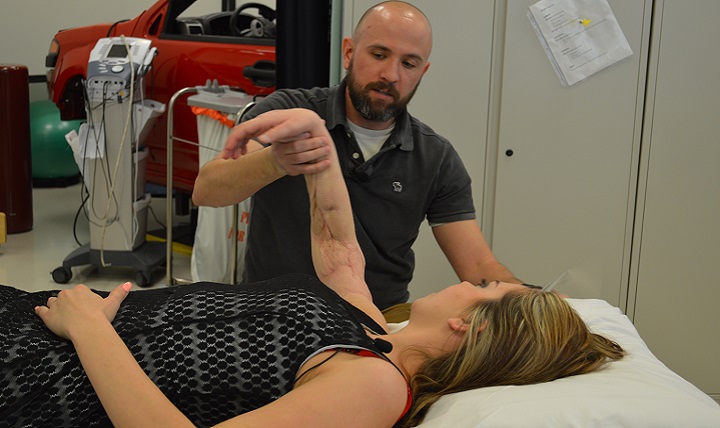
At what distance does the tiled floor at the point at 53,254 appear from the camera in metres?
4.12

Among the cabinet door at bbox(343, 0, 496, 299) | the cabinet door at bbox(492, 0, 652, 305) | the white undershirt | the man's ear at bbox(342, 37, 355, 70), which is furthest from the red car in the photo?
the white undershirt

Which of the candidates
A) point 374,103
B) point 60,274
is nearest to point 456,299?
point 374,103

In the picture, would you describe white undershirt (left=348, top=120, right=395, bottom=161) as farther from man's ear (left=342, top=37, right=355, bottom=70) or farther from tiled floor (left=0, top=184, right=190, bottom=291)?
tiled floor (left=0, top=184, right=190, bottom=291)

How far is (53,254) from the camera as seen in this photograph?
15.1 ft

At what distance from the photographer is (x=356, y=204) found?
2.31 metres

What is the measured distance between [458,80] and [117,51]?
173 centimetres

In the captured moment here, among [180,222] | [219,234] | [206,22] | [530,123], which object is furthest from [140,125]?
[530,123]

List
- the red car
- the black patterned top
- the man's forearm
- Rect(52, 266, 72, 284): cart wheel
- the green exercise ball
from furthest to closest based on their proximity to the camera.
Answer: the green exercise ball, the red car, Rect(52, 266, 72, 284): cart wheel, the man's forearm, the black patterned top

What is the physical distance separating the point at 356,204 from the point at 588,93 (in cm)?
114

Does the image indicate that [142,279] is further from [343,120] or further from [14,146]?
[343,120]

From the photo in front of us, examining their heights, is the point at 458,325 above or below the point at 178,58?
below

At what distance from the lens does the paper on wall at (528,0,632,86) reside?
9.69 feet

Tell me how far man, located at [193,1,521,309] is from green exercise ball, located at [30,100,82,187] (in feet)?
11.4

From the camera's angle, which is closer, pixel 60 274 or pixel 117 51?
pixel 117 51
